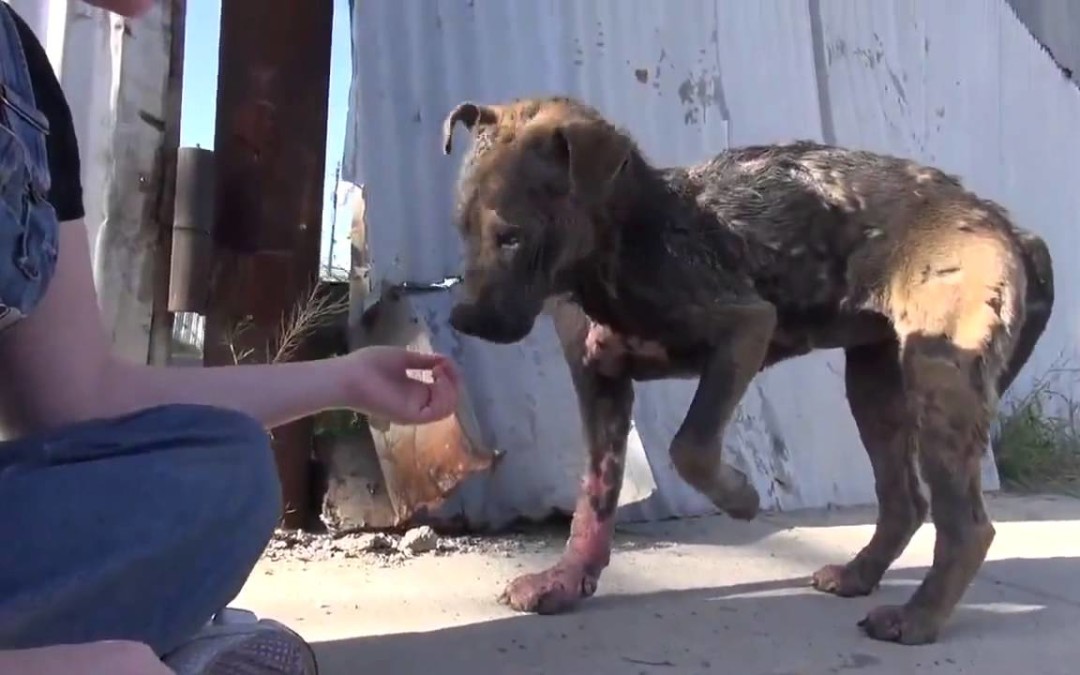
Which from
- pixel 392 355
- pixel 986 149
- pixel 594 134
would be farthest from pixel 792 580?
pixel 986 149

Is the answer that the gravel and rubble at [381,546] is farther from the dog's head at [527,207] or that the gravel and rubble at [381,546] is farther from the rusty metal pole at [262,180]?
the dog's head at [527,207]

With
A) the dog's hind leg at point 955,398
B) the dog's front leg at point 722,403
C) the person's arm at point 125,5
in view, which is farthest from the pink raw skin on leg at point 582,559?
the person's arm at point 125,5

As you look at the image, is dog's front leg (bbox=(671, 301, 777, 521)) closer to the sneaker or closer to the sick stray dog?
the sick stray dog

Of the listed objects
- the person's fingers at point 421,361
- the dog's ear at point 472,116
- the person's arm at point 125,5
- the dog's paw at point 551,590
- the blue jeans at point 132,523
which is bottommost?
the dog's paw at point 551,590

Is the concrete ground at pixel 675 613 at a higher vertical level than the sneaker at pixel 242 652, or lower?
lower

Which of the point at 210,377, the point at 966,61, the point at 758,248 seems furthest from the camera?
the point at 966,61

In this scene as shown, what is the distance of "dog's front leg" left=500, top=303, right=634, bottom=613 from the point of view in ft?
9.53

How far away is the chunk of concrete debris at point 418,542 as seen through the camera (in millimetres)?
3383

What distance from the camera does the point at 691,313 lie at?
9.39ft

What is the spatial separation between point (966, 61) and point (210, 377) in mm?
4613

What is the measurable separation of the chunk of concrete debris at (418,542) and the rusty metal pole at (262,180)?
38 centimetres

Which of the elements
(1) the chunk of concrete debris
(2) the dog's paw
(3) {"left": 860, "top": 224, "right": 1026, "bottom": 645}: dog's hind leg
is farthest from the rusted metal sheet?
(3) {"left": 860, "top": 224, "right": 1026, "bottom": 645}: dog's hind leg

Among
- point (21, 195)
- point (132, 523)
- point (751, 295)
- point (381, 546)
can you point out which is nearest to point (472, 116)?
point (751, 295)

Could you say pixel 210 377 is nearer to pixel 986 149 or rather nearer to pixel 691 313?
pixel 691 313
